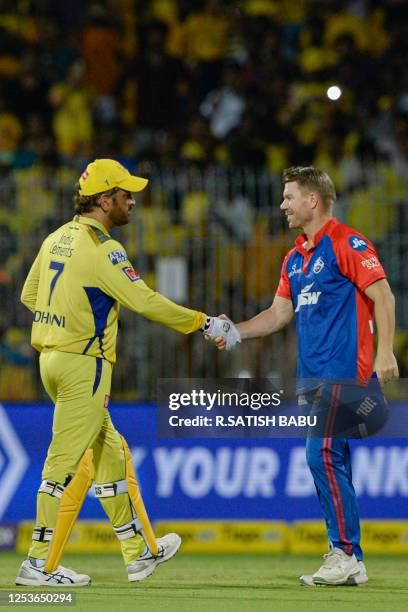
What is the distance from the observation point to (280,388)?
829cm

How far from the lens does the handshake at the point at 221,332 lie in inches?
310

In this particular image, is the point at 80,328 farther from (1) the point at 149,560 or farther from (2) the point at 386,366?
(2) the point at 386,366

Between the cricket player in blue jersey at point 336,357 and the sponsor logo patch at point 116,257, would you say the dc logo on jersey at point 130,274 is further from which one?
the cricket player in blue jersey at point 336,357

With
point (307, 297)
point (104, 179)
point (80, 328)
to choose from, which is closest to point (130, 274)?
point (80, 328)

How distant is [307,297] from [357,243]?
0.46 metres

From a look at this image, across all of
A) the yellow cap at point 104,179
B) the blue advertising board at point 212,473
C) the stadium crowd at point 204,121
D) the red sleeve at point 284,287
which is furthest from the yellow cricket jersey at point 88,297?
the stadium crowd at point 204,121

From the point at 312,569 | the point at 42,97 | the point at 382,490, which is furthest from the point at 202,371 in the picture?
the point at 42,97

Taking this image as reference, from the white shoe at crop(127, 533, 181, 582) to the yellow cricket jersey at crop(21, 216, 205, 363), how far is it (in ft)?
4.22

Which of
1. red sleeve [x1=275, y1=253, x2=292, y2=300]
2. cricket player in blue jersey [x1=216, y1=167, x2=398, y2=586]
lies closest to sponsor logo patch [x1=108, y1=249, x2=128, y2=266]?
cricket player in blue jersey [x1=216, y1=167, x2=398, y2=586]

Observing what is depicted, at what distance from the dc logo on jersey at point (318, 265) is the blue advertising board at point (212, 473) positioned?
9.55ft

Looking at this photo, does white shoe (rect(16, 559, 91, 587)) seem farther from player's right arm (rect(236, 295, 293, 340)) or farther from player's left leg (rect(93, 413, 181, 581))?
player's right arm (rect(236, 295, 293, 340))

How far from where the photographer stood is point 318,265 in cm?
804

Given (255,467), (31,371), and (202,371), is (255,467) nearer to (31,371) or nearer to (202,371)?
(202,371)

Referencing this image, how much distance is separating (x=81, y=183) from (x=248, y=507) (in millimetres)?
3794
